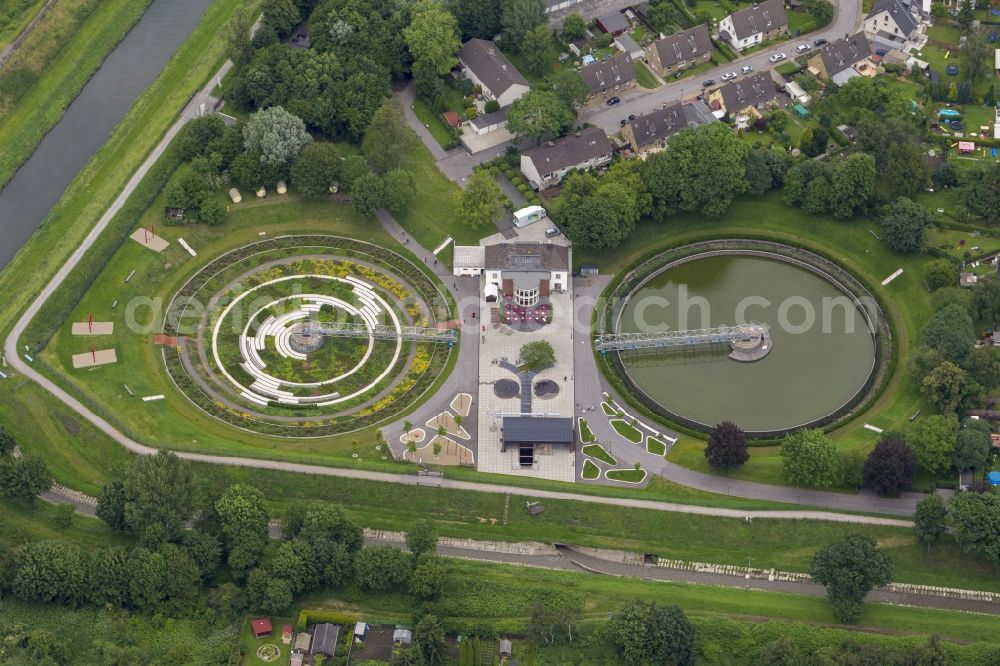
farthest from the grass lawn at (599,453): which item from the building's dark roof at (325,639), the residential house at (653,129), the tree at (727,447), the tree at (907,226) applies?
the tree at (907,226)

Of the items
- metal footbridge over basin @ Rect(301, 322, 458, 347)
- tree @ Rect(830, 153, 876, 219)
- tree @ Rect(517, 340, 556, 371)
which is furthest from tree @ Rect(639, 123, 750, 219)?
metal footbridge over basin @ Rect(301, 322, 458, 347)

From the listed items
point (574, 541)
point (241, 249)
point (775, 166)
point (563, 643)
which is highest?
point (775, 166)

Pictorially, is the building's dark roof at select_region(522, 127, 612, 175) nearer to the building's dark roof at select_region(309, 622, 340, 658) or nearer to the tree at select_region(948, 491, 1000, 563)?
the tree at select_region(948, 491, 1000, 563)

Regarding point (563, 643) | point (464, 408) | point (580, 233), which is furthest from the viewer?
point (580, 233)

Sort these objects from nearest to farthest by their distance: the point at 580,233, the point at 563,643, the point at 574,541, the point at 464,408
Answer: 1. the point at 563,643
2. the point at 574,541
3. the point at 464,408
4. the point at 580,233

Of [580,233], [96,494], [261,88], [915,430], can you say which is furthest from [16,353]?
[915,430]

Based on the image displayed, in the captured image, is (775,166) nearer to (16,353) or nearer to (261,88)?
(261,88)

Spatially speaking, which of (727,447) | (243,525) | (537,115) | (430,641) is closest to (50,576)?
(243,525)
